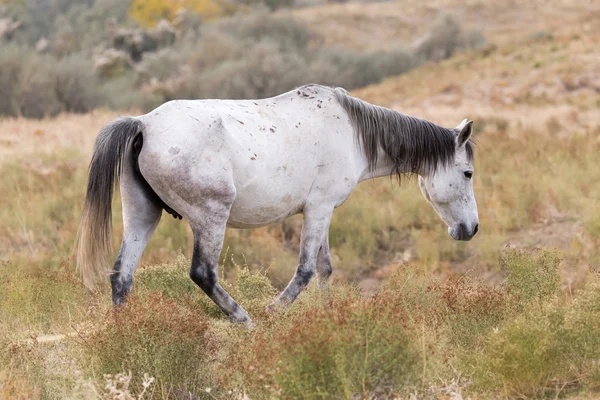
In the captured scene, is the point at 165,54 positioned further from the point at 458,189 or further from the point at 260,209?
the point at 260,209

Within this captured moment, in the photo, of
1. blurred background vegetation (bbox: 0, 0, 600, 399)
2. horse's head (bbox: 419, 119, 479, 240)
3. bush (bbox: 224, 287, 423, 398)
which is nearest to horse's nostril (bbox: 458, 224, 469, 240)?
horse's head (bbox: 419, 119, 479, 240)

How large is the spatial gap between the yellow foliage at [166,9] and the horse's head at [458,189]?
49.7 meters

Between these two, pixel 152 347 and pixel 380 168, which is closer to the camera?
pixel 152 347

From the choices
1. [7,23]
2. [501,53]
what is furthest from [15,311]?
[7,23]

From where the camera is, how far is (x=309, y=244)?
21.0ft

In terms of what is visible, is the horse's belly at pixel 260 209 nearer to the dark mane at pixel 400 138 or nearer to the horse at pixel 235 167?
the horse at pixel 235 167

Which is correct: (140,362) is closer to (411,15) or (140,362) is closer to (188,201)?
(188,201)

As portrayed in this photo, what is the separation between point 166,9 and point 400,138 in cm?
5207

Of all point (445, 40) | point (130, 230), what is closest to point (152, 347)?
point (130, 230)

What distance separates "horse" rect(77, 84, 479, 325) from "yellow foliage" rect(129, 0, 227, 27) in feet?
163

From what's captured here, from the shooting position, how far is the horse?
225 inches

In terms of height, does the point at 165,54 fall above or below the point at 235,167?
below

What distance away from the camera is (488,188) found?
13.0 meters

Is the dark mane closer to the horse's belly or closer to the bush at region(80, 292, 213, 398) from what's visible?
the horse's belly
